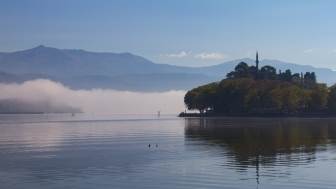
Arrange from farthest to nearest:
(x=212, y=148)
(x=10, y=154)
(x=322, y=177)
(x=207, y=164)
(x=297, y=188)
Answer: (x=212, y=148), (x=10, y=154), (x=207, y=164), (x=322, y=177), (x=297, y=188)

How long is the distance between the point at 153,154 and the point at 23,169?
53.6ft

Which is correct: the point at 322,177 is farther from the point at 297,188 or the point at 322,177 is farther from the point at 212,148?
the point at 212,148

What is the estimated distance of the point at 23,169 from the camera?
46969 millimetres

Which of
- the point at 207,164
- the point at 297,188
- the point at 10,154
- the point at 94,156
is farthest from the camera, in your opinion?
the point at 10,154

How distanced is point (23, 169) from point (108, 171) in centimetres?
696

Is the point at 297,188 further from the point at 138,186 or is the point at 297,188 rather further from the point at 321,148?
the point at 321,148

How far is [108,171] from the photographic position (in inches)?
1751

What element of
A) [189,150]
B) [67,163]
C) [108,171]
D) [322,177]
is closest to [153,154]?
[189,150]

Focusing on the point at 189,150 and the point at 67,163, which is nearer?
the point at 67,163

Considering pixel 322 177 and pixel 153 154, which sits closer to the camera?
pixel 322 177

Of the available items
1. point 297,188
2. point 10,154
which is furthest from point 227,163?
point 10,154

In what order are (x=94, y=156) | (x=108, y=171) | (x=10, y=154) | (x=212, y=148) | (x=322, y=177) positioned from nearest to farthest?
1. (x=322, y=177)
2. (x=108, y=171)
3. (x=94, y=156)
4. (x=10, y=154)
5. (x=212, y=148)

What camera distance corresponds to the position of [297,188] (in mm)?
35906

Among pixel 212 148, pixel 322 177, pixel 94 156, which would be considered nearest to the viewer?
pixel 322 177
